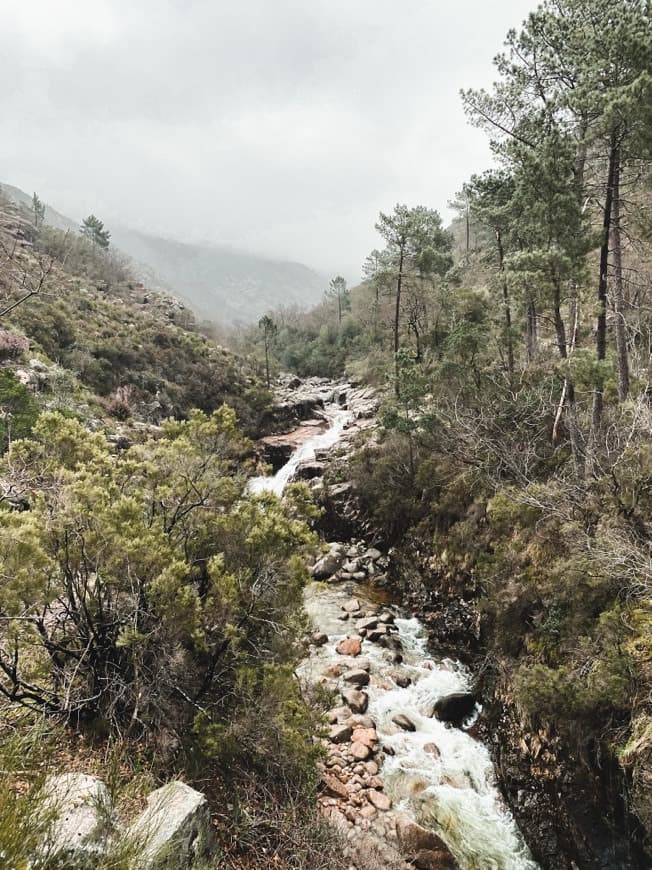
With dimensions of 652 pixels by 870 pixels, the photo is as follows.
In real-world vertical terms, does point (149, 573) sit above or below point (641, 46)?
below

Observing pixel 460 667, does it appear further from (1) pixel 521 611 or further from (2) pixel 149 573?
(2) pixel 149 573

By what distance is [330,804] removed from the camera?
6438 millimetres

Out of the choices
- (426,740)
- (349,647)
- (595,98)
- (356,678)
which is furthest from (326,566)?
(595,98)

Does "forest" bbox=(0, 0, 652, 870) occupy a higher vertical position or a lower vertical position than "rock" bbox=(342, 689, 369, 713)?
higher

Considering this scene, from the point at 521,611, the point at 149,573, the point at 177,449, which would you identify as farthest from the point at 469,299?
the point at 149,573

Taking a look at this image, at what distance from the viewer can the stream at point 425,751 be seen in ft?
20.4

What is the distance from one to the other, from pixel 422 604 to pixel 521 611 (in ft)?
15.3

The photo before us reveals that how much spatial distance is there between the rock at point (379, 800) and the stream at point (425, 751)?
90 mm

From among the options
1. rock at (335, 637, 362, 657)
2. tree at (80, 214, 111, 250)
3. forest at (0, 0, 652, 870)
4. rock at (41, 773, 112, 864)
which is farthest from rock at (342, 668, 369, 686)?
tree at (80, 214, 111, 250)

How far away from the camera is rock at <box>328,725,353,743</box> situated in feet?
25.6

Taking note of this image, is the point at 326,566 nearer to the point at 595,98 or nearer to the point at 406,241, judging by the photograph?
the point at 595,98

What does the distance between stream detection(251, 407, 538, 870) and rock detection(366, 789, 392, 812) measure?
90 millimetres

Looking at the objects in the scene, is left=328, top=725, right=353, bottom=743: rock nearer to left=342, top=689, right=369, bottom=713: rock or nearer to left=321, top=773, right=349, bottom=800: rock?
left=342, top=689, right=369, bottom=713: rock

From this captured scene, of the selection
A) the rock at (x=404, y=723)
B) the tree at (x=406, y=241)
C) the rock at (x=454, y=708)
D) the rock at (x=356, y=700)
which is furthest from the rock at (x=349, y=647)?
the tree at (x=406, y=241)
